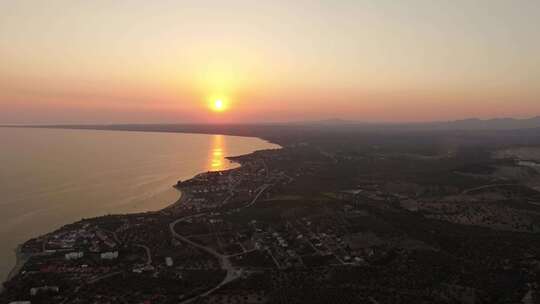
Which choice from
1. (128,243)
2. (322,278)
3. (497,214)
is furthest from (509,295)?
(128,243)

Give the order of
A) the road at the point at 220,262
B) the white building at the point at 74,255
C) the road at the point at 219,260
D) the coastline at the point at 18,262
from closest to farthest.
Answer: the road at the point at 219,260, the road at the point at 220,262, the coastline at the point at 18,262, the white building at the point at 74,255

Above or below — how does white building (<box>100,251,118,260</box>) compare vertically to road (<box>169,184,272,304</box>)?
above

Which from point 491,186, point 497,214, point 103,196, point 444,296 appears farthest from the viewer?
point 491,186

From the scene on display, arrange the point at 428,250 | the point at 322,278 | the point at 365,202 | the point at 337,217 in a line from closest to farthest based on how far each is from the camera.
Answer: the point at 322,278 → the point at 428,250 → the point at 337,217 → the point at 365,202

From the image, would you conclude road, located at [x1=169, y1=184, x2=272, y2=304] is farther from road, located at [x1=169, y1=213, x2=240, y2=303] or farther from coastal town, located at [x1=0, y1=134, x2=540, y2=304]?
coastal town, located at [x1=0, y1=134, x2=540, y2=304]

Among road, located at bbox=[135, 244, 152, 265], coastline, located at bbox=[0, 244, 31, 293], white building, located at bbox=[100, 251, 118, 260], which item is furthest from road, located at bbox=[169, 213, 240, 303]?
coastline, located at bbox=[0, 244, 31, 293]

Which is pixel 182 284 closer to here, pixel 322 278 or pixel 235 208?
pixel 322 278

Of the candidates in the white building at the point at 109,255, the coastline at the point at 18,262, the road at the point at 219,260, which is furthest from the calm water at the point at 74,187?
the road at the point at 219,260

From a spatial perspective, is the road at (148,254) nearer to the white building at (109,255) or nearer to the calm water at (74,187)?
the white building at (109,255)

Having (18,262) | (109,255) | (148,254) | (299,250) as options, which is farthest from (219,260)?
(18,262)
